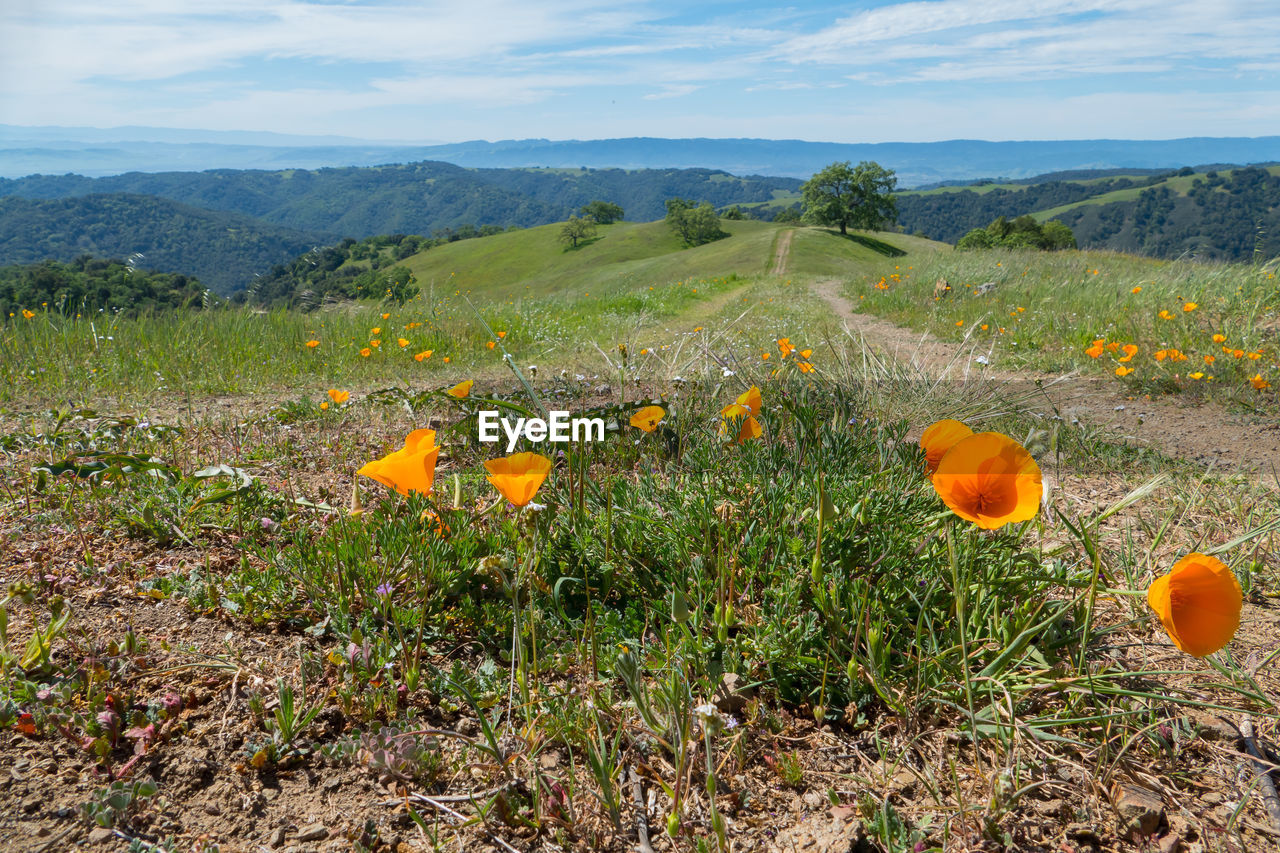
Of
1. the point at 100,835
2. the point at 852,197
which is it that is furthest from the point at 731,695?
the point at 852,197

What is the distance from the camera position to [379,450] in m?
3.39

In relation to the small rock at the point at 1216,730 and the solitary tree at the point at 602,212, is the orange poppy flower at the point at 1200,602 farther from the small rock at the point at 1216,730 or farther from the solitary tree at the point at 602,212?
the solitary tree at the point at 602,212

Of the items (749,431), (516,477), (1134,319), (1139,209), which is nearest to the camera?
(516,477)

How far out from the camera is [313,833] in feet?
4.26

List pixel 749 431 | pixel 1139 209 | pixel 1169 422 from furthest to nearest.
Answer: pixel 1139 209
pixel 1169 422
pixel 749 431

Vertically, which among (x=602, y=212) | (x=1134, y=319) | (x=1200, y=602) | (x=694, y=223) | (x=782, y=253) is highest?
(x=602, y=212)

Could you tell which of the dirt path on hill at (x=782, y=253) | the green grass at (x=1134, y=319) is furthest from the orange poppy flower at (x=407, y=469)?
the dirt path on hill at (x=782, y=253)

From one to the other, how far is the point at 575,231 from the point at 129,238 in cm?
4160

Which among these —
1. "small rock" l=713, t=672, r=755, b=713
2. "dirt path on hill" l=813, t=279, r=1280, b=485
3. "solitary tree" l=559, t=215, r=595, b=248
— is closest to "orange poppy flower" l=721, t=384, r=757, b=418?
"small rock" l=713, t=672, r=755, b=713

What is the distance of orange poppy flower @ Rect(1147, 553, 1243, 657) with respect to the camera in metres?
1.13

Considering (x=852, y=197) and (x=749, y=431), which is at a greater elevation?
(x=852, y=197)

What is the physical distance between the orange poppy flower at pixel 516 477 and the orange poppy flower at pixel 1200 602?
112cm

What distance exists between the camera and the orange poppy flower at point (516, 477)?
4.52ft

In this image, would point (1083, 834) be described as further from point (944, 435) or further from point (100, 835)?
point (100, 835)
